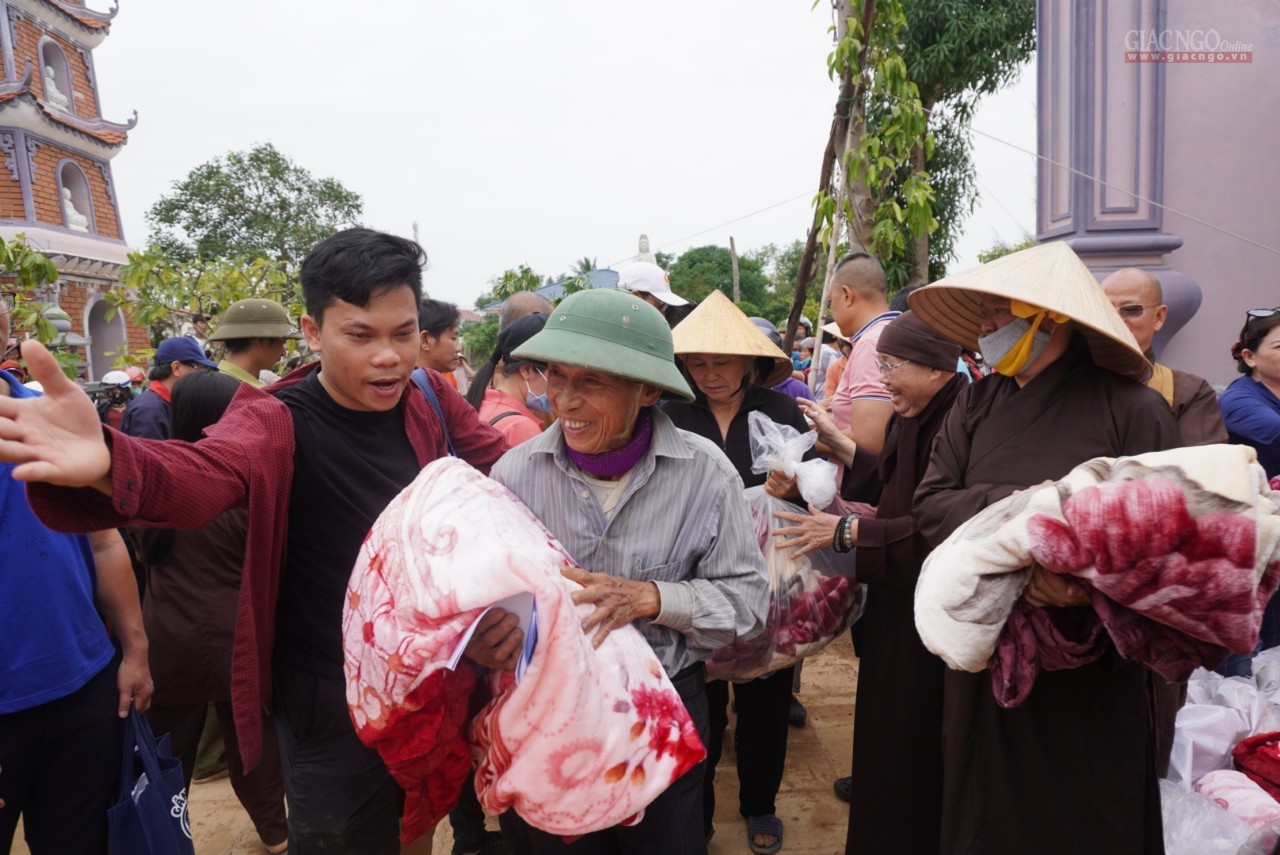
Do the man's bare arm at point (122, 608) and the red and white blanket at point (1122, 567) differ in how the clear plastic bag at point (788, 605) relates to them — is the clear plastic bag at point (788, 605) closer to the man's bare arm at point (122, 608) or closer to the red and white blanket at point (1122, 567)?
the red and white blanket at point (1122, 567)

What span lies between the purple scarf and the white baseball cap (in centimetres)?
259

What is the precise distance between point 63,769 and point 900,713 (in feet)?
8.00

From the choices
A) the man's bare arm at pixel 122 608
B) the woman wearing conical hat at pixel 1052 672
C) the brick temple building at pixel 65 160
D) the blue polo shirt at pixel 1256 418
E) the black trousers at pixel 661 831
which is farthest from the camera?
the brick temple building at pixel 65 160

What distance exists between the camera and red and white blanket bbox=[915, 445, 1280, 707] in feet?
4.33

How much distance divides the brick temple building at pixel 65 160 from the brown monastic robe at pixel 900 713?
1895 cm

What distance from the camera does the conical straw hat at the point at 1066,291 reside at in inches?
72.4

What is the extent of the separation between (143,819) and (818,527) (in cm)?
207

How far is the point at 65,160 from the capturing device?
20.2 metres

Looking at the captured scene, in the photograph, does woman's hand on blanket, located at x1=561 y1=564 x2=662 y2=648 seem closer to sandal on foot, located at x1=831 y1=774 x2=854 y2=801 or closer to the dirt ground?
the dirt ground

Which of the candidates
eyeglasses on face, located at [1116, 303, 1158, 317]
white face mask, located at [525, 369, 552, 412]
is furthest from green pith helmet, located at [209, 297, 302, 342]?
eyeglasses on face, located at [1116, 303, 1158, 317]

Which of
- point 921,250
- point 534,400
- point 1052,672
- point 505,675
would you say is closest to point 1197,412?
point 1052,672

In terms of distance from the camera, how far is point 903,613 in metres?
2.48

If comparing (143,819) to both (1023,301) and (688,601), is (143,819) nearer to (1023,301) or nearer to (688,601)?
(688,601)

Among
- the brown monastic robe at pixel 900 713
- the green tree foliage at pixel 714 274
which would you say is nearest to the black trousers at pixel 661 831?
the brown monastic robe at pixel 900 713
